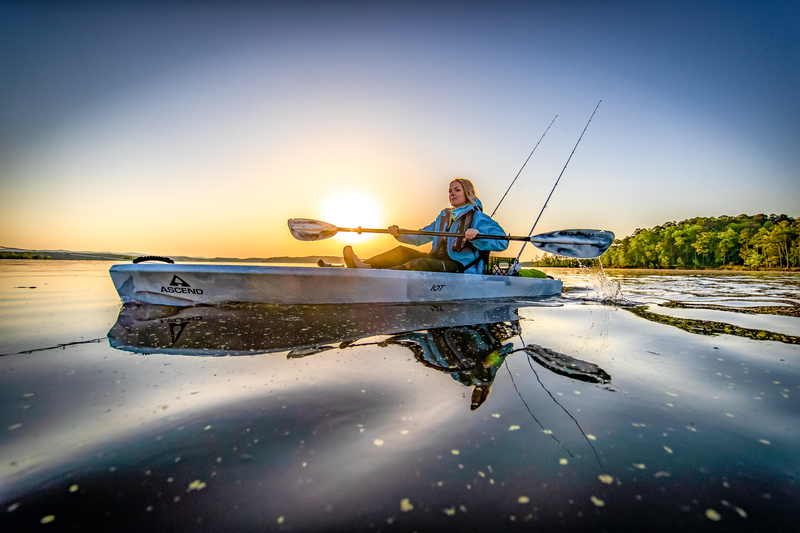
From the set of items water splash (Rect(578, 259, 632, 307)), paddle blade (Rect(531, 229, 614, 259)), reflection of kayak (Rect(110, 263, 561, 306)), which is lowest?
water splash (Rect(578, 259, 632, 307))

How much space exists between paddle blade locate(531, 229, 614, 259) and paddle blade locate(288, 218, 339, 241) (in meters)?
4.07

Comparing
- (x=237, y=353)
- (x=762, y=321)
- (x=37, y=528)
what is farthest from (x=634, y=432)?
(x=762, y=321)

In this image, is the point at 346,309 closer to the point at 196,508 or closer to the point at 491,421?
the point at 491,421

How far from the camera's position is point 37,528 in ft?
2.57

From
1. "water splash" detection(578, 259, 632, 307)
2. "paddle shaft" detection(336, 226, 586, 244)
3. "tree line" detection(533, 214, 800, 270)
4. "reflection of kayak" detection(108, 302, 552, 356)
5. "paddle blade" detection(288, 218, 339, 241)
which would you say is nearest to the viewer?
"reflection of kayak" detection(108, 302, 552, 356)

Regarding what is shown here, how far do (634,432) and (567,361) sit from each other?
994 millimetres

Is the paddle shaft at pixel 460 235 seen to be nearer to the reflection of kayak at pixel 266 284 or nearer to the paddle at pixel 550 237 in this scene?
the paddle at pixel 550 237

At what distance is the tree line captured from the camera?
5041cm

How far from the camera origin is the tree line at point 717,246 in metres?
50.4

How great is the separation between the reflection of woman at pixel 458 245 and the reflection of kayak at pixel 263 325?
1.25 metres

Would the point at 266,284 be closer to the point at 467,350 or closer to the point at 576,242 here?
the point at 467,350

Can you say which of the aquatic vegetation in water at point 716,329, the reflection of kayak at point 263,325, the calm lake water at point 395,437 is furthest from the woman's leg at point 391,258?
the aquatic vegetation in water at point 716,329

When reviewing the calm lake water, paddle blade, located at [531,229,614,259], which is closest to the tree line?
paddle blade, located at [531,229,614,259]

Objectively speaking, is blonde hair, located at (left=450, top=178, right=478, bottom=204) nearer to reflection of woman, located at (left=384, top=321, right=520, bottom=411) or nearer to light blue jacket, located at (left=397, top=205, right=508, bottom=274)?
light blue jacket, located at (left=397, top=205, right=508, bottom=274)
